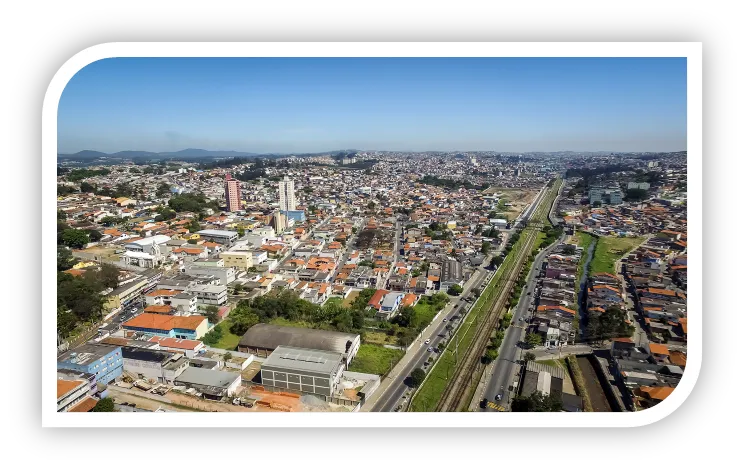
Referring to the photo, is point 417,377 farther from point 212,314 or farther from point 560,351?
point 212,314

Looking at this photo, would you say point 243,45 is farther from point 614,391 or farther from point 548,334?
point 548,334

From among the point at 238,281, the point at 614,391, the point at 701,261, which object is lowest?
the point at 614,391

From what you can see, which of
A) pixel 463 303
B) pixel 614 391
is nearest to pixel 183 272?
pixel 463 303

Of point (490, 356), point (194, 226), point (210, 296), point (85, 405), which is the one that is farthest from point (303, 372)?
point (194, 226)

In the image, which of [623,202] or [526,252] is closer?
[526,252]

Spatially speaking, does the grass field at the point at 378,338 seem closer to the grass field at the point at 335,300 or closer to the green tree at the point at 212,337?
the grass field at the point at 335,300
